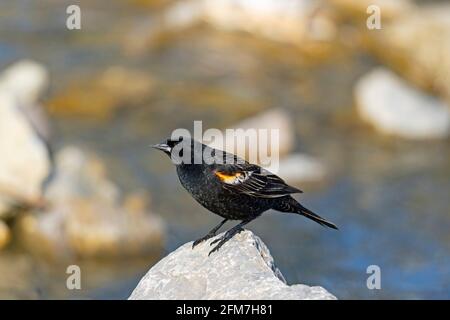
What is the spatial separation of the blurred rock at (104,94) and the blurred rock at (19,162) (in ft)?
11.0

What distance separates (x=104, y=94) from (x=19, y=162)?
4488mm

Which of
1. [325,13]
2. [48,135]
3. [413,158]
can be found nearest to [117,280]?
[48,135]

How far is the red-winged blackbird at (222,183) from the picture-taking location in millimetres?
7891

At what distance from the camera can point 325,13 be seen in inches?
799

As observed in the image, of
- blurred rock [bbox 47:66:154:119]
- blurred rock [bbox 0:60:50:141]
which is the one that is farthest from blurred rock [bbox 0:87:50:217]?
blurred rock [bbox 47:66:154:119]

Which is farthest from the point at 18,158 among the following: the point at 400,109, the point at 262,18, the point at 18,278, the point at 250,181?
the point at 262,18

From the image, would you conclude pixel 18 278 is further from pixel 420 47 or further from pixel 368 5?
pixel 368 5

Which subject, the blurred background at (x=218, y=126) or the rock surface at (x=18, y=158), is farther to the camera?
the rock surface at (x=18, y=158)

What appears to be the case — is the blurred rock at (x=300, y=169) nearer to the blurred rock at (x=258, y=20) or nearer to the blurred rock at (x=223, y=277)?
the blurred rock at (x=258, y=20)

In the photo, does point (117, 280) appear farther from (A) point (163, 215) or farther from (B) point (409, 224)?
(B) point (409, 224)

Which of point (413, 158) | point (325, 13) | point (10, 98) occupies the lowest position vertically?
point (413, 158)

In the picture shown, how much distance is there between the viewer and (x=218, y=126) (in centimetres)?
1694

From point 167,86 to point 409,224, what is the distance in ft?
19.0

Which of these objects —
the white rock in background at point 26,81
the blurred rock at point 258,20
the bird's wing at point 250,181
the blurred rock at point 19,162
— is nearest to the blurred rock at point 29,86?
the white rock in background at point 26,81
